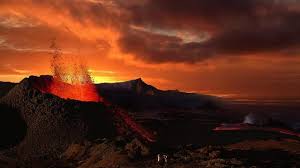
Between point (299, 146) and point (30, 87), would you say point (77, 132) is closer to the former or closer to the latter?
point (30, 87)

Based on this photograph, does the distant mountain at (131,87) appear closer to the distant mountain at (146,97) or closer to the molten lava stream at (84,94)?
the distant mountain at (146,97)

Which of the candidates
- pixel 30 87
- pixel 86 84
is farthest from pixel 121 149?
pixel 86 84

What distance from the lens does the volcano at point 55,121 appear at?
138 feet

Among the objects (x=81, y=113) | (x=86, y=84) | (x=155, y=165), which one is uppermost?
(x=86, y=84)

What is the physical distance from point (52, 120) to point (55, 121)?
0.35m

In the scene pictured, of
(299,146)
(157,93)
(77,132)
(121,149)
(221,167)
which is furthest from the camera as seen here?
(157,93)

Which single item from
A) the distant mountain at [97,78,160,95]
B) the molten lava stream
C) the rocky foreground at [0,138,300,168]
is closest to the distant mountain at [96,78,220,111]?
the distant mountain at [97,78,160,95]

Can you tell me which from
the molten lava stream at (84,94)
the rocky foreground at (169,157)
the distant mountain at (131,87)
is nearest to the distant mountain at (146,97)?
the distant mountain at (131,87)

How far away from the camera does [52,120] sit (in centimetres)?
4484

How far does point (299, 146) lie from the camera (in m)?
40.9

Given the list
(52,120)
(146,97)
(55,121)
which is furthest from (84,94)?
(146,97)

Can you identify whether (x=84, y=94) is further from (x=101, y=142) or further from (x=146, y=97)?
(x=146, y=97)

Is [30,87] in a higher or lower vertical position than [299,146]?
higher

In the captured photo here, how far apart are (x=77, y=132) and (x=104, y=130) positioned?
3205 millimetres
